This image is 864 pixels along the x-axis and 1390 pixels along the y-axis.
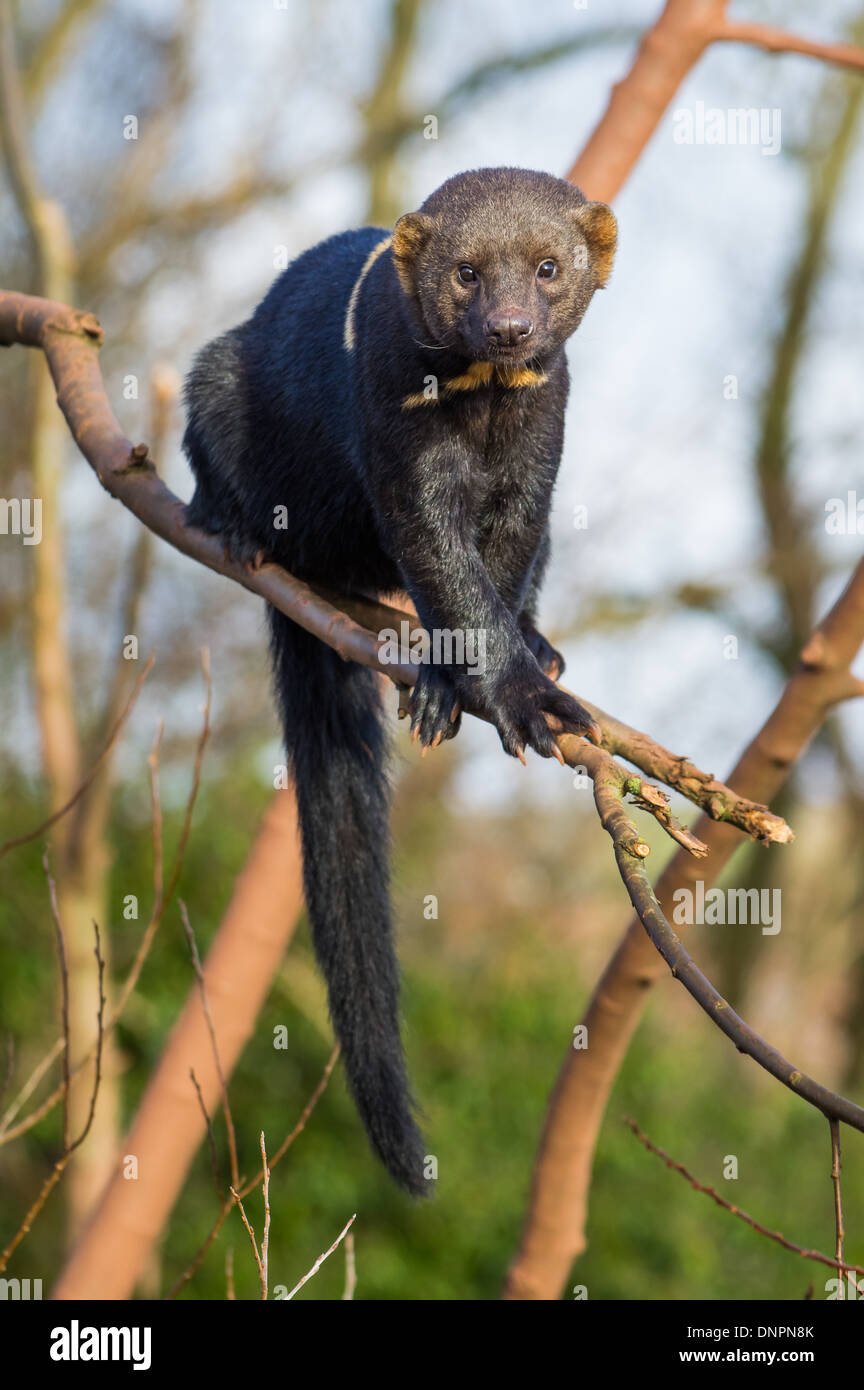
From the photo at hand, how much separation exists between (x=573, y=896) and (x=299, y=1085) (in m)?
2.98

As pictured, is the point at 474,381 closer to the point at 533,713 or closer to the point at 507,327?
the point at 507,327

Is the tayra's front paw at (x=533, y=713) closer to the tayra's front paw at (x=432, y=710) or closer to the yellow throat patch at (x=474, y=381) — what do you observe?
the tayra's front paw at (x=432, y=710)

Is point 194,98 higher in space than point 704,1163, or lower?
higher

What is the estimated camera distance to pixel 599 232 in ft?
9.15

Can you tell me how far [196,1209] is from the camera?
301 inches

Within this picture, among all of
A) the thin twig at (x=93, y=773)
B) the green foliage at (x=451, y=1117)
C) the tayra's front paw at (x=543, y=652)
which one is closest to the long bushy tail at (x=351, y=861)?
the tayra's front paw at (x=543, y=652)

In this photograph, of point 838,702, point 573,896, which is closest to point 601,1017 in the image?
point 838,702

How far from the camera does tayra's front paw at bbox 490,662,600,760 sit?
2.46 m

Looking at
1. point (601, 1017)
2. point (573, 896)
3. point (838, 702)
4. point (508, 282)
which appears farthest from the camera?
point (573, 896)

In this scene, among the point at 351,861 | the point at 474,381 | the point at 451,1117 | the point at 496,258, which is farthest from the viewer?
the point at 451,1117

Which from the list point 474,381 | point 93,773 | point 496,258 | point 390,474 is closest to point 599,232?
point 496,258

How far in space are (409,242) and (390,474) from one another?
46 cm
